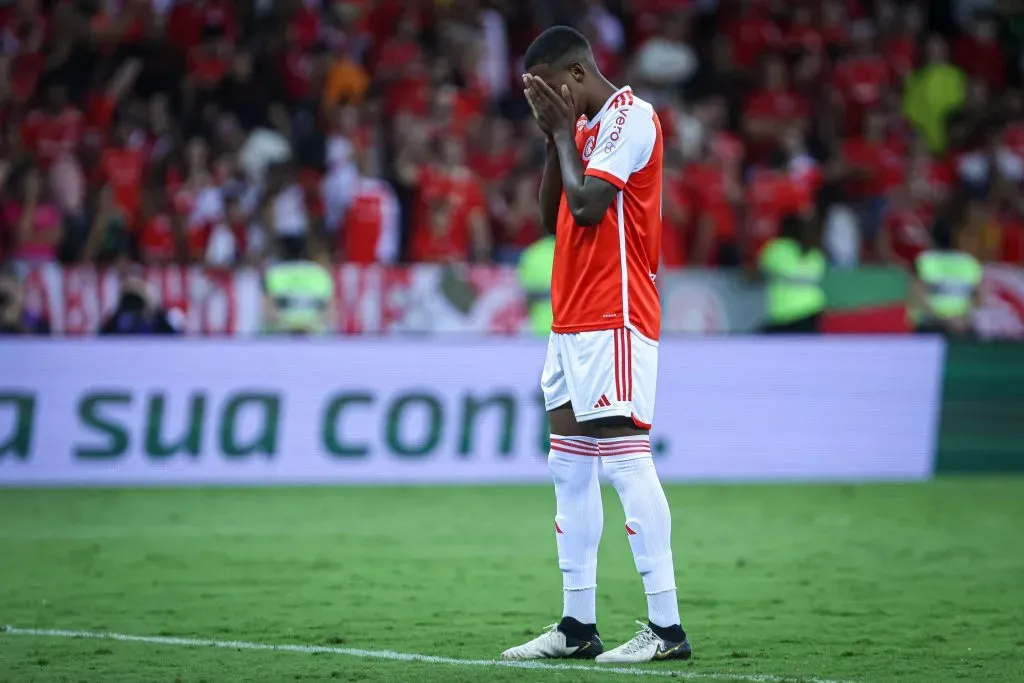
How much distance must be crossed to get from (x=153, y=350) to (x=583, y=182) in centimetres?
818

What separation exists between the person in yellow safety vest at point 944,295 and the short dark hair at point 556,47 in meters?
10.2

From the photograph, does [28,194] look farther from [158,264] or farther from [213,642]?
[213,642]

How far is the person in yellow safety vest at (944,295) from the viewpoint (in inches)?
621

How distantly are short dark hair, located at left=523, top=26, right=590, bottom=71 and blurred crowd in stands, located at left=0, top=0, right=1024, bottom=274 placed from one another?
9.60m

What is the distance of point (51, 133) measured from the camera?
16797 mm

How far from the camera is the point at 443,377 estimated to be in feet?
45.6

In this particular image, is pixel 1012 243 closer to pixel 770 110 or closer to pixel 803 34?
pixel 770 110

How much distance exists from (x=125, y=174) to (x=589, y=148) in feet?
35.8

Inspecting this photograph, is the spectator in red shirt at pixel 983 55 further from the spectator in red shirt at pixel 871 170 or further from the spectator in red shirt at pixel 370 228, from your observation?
the spectator in red shirt at pixel 370 228

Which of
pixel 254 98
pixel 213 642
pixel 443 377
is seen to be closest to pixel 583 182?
pixel 213 642

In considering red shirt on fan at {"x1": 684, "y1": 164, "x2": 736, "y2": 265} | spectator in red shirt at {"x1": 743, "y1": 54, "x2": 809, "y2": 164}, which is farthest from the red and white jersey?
spectator in red shirt at {"x1": 743, "y1": 54, "x2": 809, "y2": 164}

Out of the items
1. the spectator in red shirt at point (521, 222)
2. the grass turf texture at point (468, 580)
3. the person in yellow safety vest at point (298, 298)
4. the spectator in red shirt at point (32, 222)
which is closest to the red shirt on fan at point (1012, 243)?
the grass turf texture at point (468, 580)

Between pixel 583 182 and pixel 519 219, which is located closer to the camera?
pixel 583 182

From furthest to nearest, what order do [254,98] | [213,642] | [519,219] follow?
[254,98], [519,219], [213,642]
